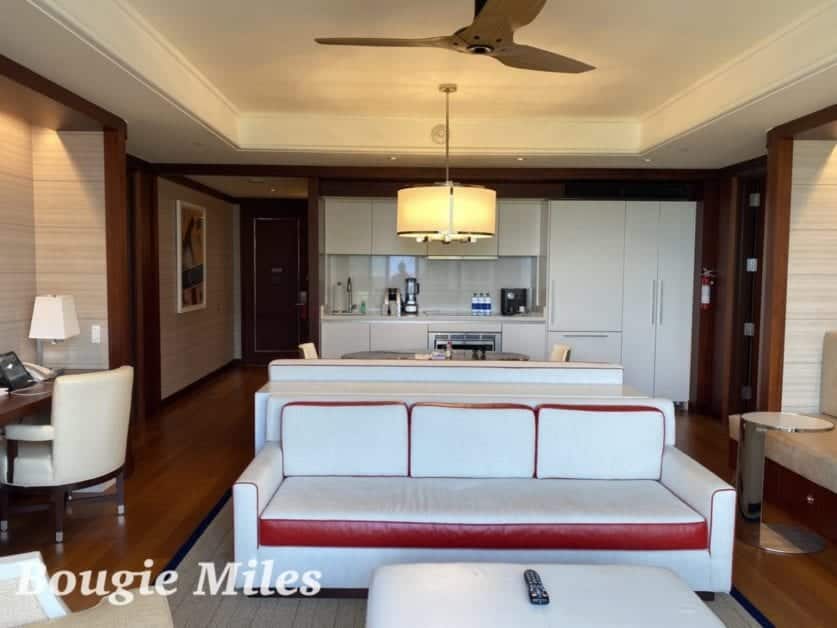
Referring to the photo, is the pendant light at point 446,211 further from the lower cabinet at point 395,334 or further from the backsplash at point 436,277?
the backsplash at point 436,277

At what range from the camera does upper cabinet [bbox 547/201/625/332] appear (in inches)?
253

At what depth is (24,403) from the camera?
125 inches

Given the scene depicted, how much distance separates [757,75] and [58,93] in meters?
3.98

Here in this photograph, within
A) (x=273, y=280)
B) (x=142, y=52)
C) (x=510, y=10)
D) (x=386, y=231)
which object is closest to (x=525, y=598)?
(x=510, y=10)

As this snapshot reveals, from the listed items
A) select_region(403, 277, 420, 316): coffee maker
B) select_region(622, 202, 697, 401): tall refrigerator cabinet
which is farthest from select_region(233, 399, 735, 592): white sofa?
select_region(403, 277, 420, 316): coffee maker

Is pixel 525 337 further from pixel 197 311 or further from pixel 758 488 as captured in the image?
pixel 197 311

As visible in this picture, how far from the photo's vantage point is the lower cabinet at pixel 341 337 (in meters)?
6.54

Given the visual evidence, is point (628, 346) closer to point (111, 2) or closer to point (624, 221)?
point (624, 221)

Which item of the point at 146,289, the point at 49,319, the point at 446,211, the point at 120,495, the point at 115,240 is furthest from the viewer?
the point at 146,289

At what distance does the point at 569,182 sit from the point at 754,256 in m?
1.89

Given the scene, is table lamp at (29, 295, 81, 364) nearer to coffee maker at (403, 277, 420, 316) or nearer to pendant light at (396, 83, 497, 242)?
pendant light at (396, 83, 497, 242)

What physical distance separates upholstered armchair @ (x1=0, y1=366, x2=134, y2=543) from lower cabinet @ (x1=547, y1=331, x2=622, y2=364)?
440cm

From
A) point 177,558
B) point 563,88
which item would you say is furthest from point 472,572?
point 563,88

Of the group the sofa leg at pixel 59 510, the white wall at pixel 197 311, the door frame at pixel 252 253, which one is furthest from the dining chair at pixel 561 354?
the door frame at pixel 252 253
